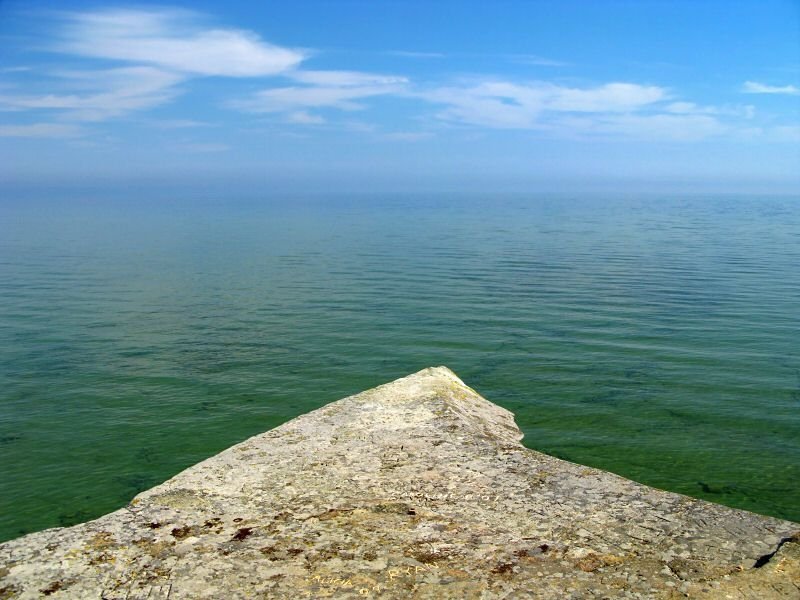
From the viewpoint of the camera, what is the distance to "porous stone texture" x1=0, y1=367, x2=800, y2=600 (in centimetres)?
705

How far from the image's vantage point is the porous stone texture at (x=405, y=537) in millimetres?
7051

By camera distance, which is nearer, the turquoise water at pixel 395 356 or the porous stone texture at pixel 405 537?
the porous stone texture at pixel 405 537

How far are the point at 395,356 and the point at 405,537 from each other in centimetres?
1602

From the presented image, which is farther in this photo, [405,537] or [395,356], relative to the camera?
[395,356]

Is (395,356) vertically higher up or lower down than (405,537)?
lower down

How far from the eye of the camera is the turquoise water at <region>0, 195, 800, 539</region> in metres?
15.4

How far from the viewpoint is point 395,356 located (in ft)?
78.8

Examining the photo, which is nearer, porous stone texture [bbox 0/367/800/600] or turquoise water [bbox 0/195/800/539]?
porous stone texture [bbox 0/367/800/600]

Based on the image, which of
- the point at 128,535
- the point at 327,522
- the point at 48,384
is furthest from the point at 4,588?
the point at 48,384

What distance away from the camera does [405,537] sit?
803 cm

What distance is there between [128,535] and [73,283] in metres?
37.3

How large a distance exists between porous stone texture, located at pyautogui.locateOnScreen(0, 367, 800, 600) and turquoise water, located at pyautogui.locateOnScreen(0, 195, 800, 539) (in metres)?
5.33

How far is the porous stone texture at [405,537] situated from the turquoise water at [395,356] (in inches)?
210

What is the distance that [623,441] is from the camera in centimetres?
1645
